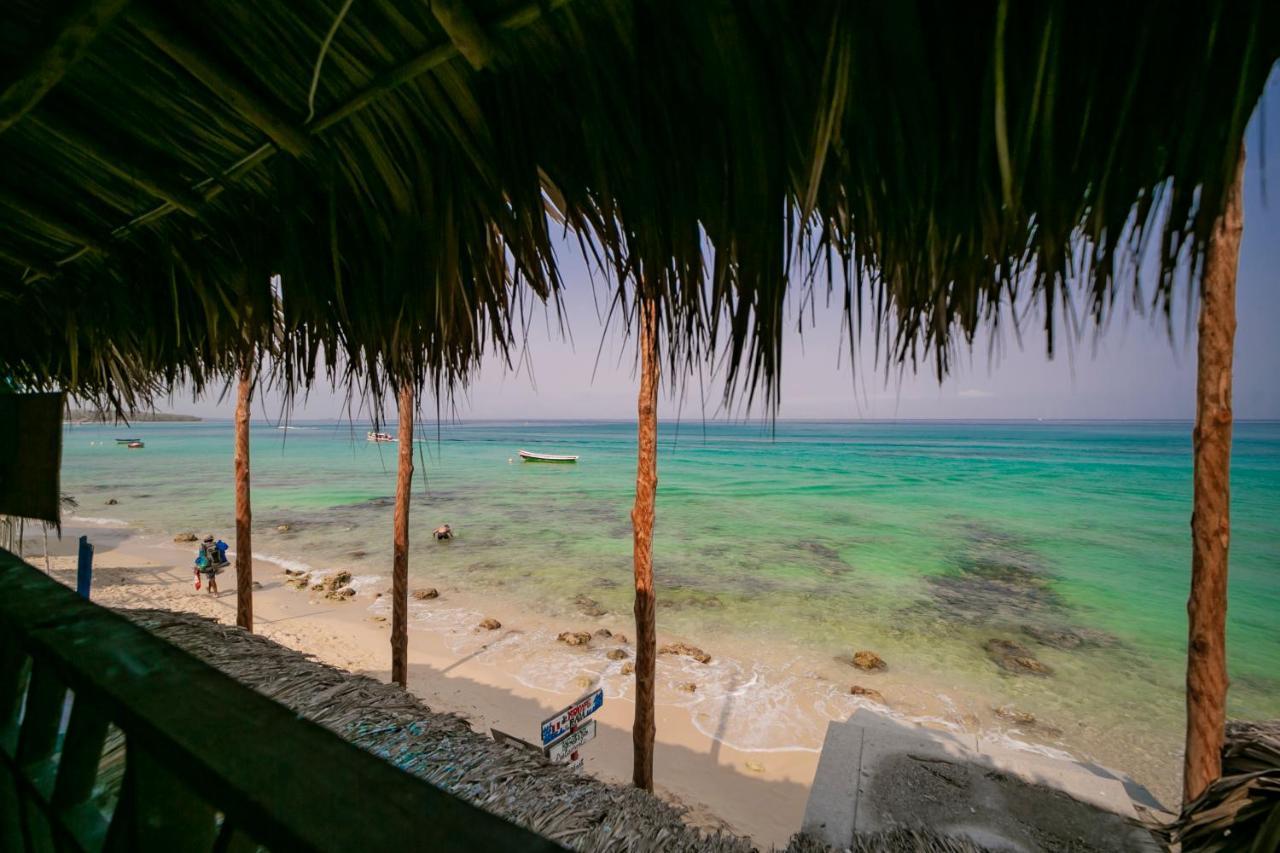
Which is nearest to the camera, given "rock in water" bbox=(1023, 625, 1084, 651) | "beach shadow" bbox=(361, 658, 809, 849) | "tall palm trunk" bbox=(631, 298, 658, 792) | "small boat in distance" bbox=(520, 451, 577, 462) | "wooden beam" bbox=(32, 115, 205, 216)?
"wooden beam" bbox=(32, 115, 205, 216)

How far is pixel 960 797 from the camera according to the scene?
436cm

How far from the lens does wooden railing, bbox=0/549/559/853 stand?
12.4 inches

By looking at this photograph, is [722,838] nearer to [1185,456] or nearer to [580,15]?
[580,15]

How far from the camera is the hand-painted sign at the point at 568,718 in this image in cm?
359

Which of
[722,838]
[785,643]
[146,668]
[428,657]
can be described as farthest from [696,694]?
[146,668]

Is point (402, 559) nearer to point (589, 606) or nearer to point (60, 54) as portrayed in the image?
point (589, 606)

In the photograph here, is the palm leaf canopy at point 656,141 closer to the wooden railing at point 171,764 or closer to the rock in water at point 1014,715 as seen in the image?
the wooden railing at point 171,764

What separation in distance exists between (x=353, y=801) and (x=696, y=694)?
27.6ft

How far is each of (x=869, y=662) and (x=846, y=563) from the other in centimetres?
725

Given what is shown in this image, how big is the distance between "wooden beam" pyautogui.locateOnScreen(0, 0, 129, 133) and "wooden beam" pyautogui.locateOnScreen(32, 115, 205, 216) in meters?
0.16

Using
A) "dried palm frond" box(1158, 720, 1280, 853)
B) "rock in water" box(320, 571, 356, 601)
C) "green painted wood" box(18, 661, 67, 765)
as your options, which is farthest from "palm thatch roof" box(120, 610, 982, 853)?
"rock in water" box(320, 571, 356, 601)

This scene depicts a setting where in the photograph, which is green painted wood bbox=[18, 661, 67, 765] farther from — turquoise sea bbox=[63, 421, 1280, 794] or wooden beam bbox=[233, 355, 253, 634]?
wooden beam bbox=[233, 355, 253, 634]

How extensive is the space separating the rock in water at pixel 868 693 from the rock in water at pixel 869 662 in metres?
0.89

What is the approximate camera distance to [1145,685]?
919 centimetres
